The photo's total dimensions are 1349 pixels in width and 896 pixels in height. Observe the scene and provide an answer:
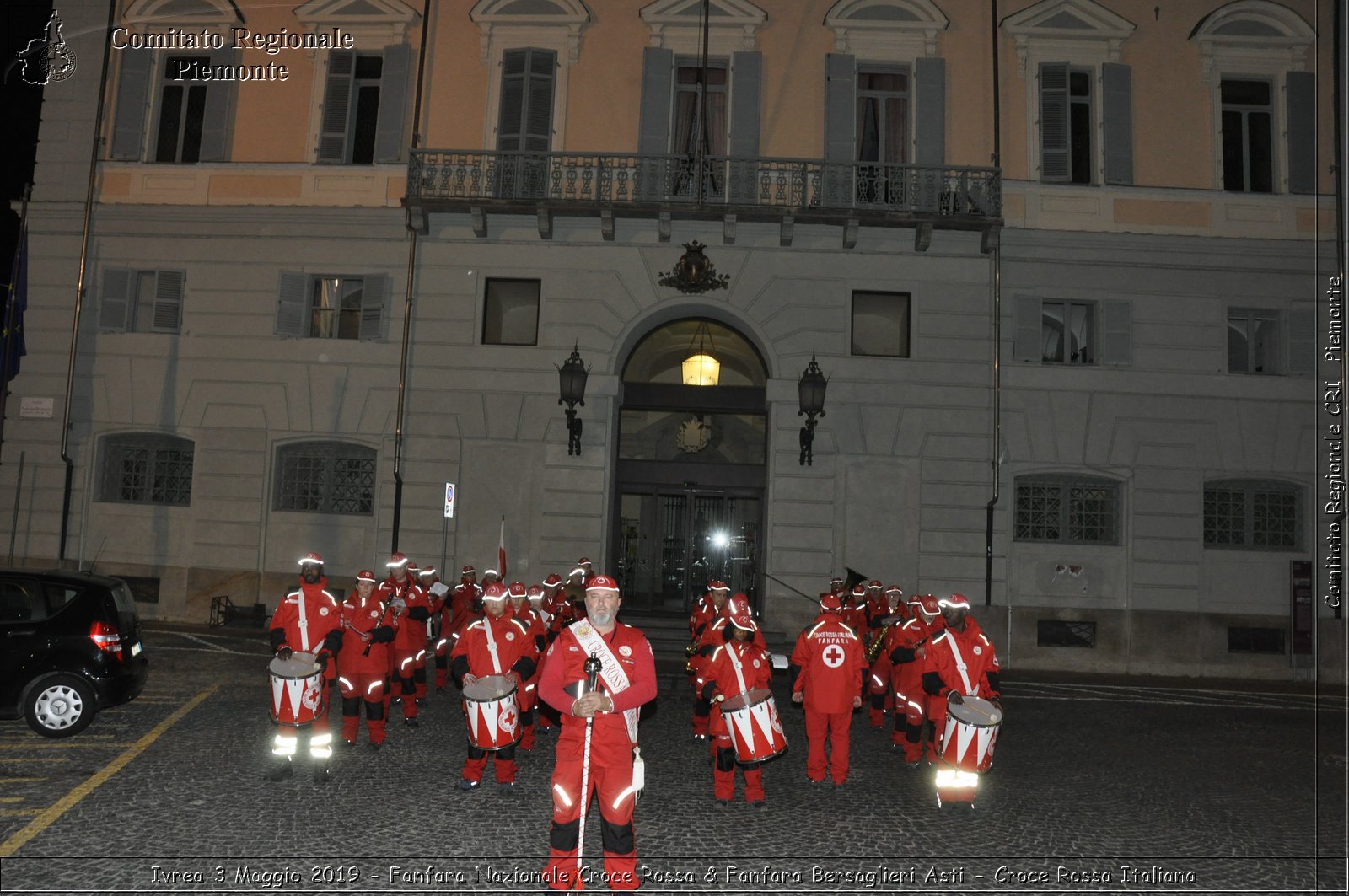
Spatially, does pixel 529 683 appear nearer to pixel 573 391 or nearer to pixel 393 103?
pixel 573 391

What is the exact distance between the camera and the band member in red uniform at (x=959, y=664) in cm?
834

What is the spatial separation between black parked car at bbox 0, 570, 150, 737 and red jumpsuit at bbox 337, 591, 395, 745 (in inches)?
97.4

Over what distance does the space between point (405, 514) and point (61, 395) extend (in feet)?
25.3

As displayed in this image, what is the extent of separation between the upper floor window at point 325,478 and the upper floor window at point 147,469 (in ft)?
6.58

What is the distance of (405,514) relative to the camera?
1877 centimetres

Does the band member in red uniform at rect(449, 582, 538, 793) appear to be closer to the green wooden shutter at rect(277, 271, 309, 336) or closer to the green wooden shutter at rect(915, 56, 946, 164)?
the green wooden shutter at rect(277, 271, 309, 336)

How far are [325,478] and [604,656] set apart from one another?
1491cm

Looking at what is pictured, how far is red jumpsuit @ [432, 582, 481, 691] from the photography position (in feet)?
43.9

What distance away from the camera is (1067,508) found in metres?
18.7

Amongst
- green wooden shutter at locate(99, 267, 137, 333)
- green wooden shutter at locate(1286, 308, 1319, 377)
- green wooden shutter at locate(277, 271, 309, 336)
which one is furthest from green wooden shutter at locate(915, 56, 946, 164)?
green wooden shutter at locate(99, 267, 137, 333)

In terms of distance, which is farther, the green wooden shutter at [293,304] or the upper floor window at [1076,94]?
the green wooden shutter at [293,304]

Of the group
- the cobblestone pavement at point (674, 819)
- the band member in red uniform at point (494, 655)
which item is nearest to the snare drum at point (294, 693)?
the cobblestone pavement at point (674, 819)

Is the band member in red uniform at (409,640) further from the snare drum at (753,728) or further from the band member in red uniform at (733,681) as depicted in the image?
the snare drum at (753,728)

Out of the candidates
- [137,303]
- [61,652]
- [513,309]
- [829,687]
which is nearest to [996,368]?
[513,309]
